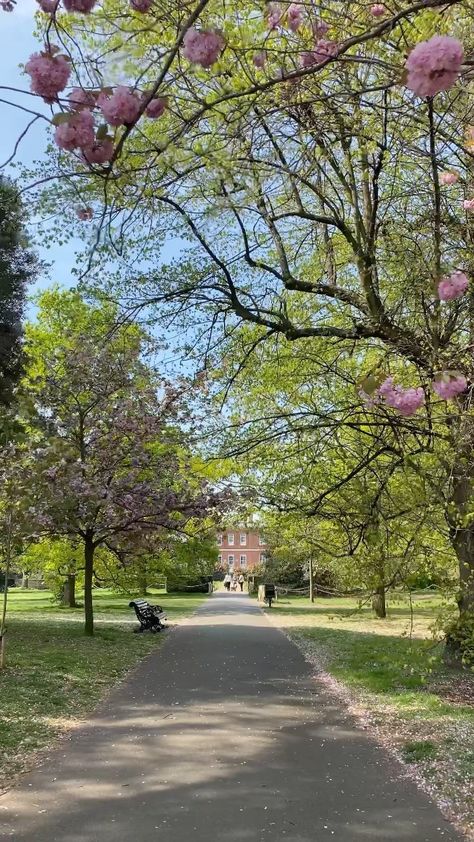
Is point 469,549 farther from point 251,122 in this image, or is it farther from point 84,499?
point 84,499

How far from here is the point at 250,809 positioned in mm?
4203

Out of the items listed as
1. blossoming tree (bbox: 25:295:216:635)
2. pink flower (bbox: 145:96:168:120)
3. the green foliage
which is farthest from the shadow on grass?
the green foliage

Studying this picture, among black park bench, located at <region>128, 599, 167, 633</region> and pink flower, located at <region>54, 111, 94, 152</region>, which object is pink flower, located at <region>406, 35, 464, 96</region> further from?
black park bench, located at <region>128, 599, 167, 633</region>

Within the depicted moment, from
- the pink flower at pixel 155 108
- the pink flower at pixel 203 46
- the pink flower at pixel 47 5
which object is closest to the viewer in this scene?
the pink flower at pixel 203 46

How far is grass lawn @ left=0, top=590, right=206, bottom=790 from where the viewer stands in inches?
232

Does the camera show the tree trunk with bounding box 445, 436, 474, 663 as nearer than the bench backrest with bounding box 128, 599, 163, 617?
Yes

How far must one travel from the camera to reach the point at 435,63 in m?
2.20

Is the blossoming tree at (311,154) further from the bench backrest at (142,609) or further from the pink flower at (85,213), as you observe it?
the bench backrest at (142,609)

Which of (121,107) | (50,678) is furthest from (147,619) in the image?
(121,107)

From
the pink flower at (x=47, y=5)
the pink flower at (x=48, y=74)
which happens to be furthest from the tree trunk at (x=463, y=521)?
the pink flower at (x=47, y=5)

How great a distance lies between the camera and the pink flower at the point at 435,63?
2188 millimetres

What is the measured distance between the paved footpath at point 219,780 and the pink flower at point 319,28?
15.1 feet

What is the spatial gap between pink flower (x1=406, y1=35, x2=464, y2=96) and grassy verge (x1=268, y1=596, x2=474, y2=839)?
3.85 metres

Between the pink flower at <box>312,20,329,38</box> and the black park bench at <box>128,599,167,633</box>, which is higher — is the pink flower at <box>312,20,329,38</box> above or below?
above
